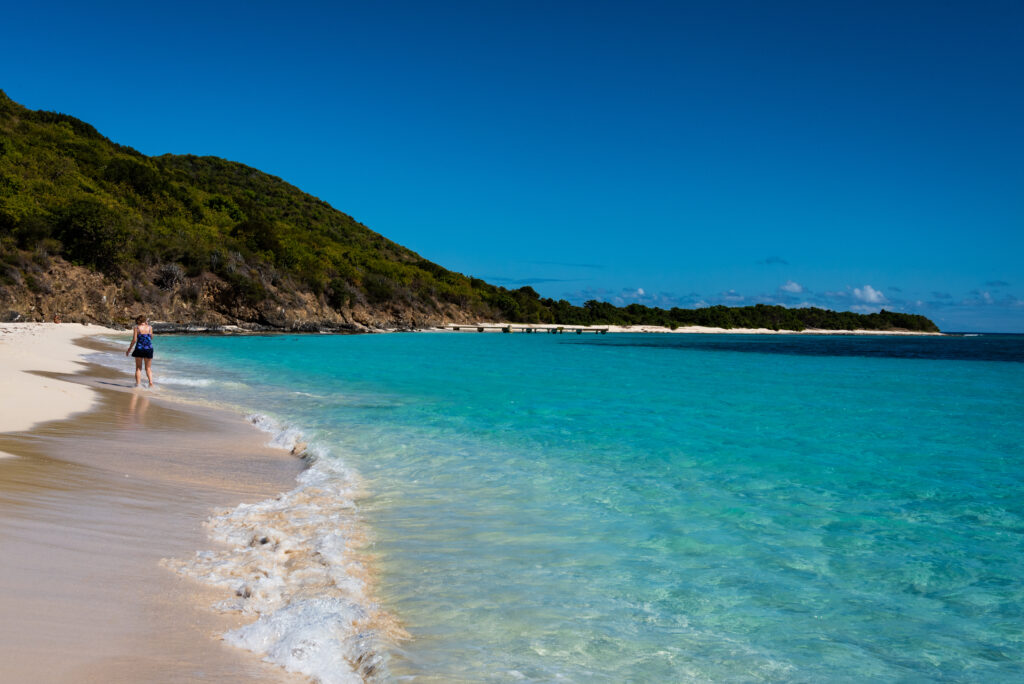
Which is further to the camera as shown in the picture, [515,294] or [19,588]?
[515,294]

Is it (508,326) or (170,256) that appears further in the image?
(508,326)

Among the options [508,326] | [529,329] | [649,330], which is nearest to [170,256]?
[508,326]

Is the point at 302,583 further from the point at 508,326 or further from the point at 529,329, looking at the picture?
the point at 508,326

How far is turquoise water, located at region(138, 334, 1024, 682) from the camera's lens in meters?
3.49

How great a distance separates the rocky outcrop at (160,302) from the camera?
39812mm

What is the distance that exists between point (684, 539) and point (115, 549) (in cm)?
427

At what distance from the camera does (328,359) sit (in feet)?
89.5

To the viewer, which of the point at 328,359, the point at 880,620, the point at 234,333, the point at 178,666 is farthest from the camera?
the point at 234,333

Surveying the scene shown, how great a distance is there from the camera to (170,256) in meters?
50.9

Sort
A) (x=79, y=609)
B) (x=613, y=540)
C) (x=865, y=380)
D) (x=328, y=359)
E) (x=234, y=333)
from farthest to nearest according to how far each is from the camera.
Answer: (x=234, y=333)
(x=328, y=359)
(x=865, y=380)
(x=613, y=540)
(x=79, y=609)

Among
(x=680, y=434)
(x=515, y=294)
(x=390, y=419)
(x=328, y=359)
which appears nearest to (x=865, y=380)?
(x=680, y=434)

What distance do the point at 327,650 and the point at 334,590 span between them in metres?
0.82

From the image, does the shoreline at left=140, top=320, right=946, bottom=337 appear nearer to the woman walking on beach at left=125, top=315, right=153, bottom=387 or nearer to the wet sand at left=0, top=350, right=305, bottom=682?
the woman walking on beach at left=125, top=315, right=153, bottom=387

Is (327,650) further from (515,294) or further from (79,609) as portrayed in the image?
(515,294)
